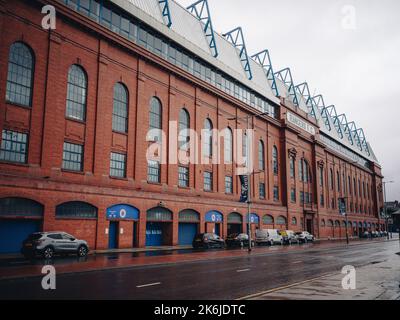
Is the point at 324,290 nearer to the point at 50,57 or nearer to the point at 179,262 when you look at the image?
the point at 179,262

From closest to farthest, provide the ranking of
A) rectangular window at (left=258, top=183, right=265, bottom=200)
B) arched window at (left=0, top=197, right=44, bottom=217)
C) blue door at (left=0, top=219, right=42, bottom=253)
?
1. arched window at (left=0, top=197, right=44, bottom=217)
2. blue door at (left=0, top=219, right=42, bottom=253)
3. rectangular window at (left=258, top=183, right=265, bottom=200)

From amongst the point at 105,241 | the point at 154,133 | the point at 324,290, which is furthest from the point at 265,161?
the point at 324,290

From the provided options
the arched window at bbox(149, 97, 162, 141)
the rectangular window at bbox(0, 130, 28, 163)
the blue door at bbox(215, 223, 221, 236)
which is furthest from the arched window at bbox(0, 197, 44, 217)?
the blue door at bbox(215, 223, 221, 236)

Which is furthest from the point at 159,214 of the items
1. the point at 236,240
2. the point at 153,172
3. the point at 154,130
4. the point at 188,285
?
the point at 188,285

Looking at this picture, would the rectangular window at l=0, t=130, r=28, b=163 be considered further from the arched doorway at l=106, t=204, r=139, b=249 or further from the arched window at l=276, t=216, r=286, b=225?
the arched window at l=276, t=216, r=286, b=225

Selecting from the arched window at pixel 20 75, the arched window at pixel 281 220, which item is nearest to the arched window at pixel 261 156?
the arched window at pixel 281 220

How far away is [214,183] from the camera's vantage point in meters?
42.4

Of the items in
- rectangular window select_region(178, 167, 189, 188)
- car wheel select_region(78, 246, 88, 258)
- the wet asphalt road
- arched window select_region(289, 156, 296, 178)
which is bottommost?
the wet asphalt road

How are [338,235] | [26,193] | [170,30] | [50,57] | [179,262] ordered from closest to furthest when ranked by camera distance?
[179,262] → [26,193] → [50,57] → [170,30] → [338,235]

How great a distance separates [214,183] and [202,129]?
6.26 m

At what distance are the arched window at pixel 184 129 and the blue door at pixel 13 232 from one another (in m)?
17.4

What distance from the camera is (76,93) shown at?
28.7 meters

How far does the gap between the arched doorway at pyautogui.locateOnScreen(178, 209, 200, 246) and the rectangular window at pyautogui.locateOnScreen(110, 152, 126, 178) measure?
8222mm

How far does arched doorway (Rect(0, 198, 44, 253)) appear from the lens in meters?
22.8
